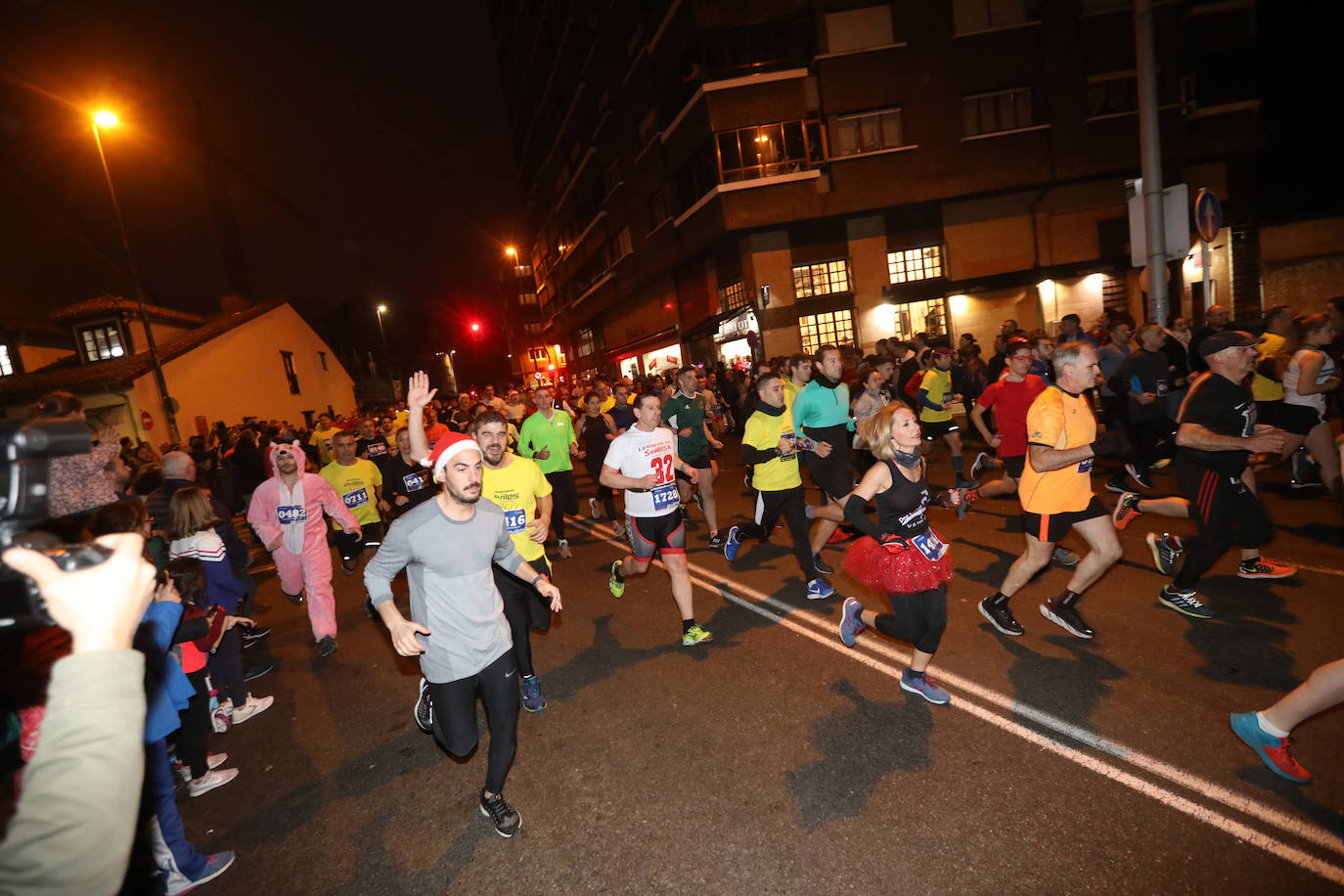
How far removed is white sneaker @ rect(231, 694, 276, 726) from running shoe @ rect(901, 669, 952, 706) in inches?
206

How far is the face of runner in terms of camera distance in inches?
181

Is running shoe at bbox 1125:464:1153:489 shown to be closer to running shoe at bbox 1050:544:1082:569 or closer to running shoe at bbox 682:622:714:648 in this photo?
running shoe at bbox 1050:544:1082:569

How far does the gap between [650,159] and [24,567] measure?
32.2m

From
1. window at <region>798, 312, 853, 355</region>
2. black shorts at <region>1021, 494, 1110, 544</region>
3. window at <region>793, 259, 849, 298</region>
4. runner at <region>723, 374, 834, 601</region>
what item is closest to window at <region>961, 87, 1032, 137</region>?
window at <region>793, 259, 849, 298</region>

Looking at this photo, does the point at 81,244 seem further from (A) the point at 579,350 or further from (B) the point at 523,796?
(B) the point at 523,796

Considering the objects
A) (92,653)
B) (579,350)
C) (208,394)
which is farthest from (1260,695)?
(579,350)

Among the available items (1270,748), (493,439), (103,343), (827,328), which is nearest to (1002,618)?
(1270,748)

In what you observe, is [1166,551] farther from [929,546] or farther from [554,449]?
[554,449]

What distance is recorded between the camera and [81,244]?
1391 inches

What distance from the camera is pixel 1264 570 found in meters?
5.12

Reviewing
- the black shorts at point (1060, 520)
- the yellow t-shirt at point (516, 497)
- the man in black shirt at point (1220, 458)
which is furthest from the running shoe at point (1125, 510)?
the yellow t-shirt at point (516, 497)

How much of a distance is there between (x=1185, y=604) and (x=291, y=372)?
35.9 m

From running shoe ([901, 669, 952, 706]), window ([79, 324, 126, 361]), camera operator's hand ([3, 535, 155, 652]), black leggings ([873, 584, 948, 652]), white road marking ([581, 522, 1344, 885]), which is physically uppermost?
window ([79, 324, 126, 361])

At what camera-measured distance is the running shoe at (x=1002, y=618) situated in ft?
15.7
